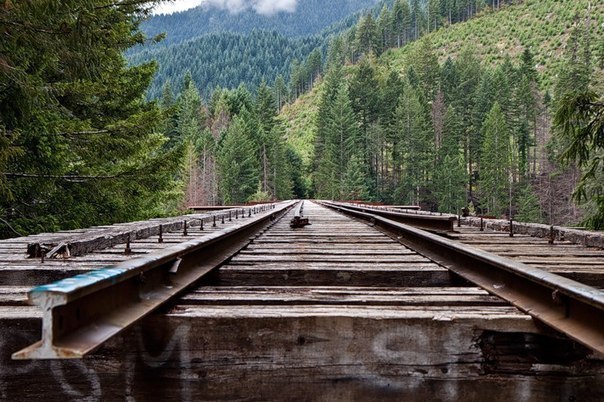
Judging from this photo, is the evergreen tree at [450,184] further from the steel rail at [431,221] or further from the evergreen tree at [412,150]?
the steel rail at [431,221]

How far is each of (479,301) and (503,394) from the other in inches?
24.0

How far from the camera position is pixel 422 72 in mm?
93500

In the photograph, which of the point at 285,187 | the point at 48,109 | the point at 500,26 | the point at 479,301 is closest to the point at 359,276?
the point at 479,301

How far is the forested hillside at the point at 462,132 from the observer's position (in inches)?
2408

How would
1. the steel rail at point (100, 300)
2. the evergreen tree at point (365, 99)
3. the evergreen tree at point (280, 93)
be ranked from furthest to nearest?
1. the evergreen tree at point (280, 93)
2. the evergreen tree at point (365, 99)
3. the steel rail at point (100, 300)

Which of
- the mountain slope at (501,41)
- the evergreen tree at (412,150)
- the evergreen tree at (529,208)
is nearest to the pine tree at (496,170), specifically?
the evergreen tree at (529,208)

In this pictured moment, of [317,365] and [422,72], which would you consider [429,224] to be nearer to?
[317,365]

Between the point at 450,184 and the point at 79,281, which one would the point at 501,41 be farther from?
the point at 79,281

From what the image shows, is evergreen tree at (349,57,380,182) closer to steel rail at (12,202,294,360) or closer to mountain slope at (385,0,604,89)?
mountain slope at (385,0,604,89)

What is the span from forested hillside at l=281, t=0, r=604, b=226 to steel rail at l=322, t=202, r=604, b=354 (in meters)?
45.5

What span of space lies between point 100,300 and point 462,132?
7951 cm

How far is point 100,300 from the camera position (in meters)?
1.31

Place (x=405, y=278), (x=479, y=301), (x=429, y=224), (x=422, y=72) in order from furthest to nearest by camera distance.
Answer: (x=422, y=72)
(x=429, y=224)
(x=405, y=278)
(x=479, y=301)

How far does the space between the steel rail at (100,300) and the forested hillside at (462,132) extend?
46.8 metres
